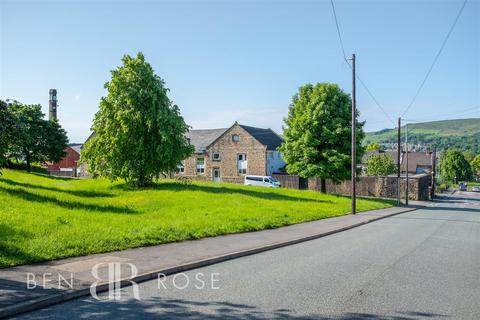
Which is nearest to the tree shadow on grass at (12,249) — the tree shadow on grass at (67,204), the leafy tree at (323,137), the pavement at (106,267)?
the pavement at (106,267)

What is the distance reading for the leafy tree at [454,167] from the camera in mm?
116725

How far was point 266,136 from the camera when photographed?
61.6 metres

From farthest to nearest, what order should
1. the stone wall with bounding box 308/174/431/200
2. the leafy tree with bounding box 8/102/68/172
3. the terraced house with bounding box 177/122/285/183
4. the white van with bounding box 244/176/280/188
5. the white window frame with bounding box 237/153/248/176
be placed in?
the white window frame with bounding box 237/153/248/176
the terraced house with bounding box 177/122/285/183
the leafy tree with bounding box 8/102/68/172
the stone wall with bounding box 308/174/431/200
the white van with bounding box 244/176/280/188

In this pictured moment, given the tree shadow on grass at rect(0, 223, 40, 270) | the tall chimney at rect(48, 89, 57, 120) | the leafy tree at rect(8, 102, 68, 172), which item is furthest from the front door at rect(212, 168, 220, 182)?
the tree shadow on grass at rect(0, 223, 40, 270)

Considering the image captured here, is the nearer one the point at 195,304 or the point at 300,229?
the point at 195,304

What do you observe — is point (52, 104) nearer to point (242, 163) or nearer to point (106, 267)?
point (242, 163)

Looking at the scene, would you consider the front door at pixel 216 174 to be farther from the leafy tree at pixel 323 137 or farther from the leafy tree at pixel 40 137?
the leafy tree at pixel 323 137

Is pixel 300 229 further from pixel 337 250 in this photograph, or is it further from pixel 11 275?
pixel 11 275

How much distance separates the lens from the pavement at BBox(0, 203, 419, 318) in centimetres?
653

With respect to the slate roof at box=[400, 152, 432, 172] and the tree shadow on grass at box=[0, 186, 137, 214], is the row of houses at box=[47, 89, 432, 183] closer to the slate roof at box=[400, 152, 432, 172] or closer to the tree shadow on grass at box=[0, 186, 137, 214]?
the tree shadow on grass at box=[0, 186, 137, 214]

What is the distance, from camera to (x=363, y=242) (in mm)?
13867

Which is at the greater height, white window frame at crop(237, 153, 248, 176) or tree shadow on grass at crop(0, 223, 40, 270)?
white window frame at crop(237, 153, 248, 176)

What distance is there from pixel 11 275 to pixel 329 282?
5876mm

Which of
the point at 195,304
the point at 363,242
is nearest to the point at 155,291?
the point at 195,304
